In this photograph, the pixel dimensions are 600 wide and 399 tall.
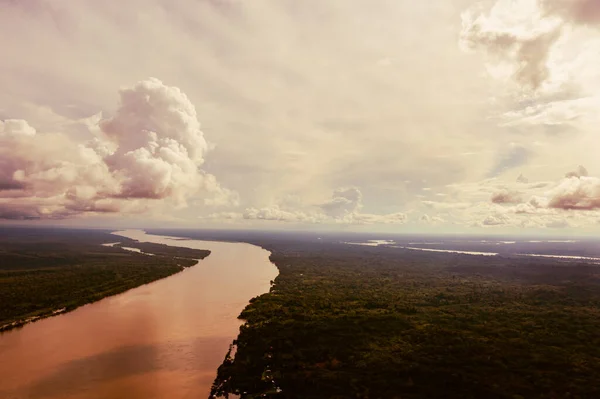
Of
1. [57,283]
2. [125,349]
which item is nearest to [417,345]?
[125,349]

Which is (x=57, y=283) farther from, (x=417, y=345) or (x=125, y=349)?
(x=417, y=345)

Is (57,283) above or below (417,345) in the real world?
below

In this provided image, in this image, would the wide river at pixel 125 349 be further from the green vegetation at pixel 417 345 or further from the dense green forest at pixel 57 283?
the dense green forest at pixel 57 283

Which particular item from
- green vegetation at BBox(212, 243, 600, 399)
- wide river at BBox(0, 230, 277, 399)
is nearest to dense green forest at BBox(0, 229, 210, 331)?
wide river at BBox(0, 230, 277, 399)

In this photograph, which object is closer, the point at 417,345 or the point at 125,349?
the point at 125,349

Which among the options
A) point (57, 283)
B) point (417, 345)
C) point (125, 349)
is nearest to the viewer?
point (125, 349)
